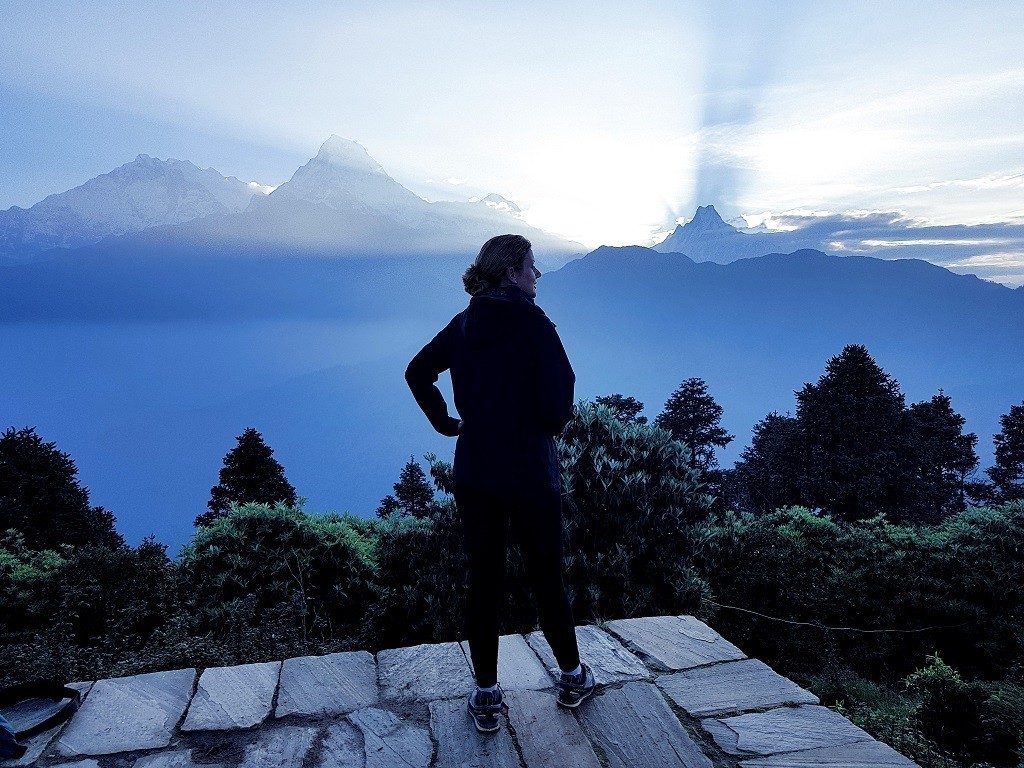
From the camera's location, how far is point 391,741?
8.78 ft

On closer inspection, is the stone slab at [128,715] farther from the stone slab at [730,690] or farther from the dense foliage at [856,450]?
the dense foliage at [856,450]

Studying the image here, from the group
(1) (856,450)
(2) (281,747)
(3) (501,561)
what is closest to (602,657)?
(3) (501,561)

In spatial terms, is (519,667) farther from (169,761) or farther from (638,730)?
(169,761)

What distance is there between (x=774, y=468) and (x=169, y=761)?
26580 mm

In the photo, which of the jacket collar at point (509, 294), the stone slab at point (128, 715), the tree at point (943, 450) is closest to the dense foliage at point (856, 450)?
the tree at point (943, 450)

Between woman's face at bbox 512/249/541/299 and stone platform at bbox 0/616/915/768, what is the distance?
1919 mm

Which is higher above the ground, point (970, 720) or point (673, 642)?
point (673, 642)

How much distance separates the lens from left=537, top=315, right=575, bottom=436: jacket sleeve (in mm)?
2422

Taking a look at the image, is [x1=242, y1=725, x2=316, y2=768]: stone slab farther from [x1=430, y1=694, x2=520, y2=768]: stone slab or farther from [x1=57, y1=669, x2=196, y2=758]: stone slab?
[x1=430, y1=694, x2=520, y2=768]: stone slab

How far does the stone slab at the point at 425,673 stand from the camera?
3.07m

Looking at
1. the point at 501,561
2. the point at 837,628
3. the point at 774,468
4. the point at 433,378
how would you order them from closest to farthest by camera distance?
the point at 501,561, the point at 433,378, the point at 837,628, the point at 774,468

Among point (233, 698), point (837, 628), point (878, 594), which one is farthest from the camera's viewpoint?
point (878, 594)

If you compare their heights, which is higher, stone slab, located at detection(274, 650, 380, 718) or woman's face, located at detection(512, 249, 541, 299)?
woman's face, located at detection(512, 249, 541, 299)

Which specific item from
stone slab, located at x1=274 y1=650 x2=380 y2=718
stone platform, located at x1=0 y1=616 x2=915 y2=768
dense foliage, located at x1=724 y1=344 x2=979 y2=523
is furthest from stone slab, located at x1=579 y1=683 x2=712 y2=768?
dense foliage, located at x1=724 y1=344 x2=979 y2=523
